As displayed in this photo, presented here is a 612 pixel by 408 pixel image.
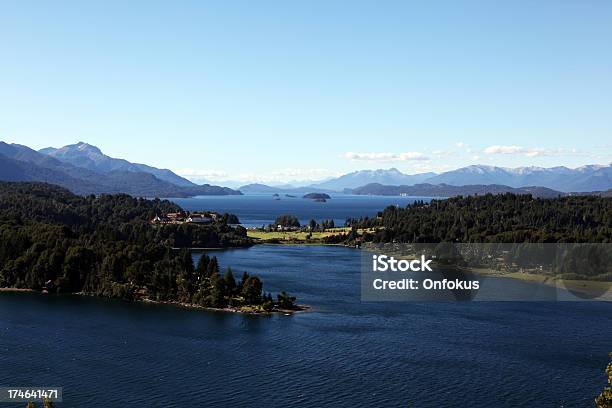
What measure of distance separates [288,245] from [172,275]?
88.7 m

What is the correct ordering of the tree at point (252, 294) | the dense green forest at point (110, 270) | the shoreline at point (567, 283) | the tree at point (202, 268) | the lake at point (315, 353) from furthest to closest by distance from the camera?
1. the shoreline at point (567, 283)
2. the tree at point (202, 268)
3. the dense green forest at point (110, 270)
4. the tree at point (252, 294)
5. the lake at point (315, 353)

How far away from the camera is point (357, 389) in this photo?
176 ft

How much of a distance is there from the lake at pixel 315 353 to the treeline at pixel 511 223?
5933 cm

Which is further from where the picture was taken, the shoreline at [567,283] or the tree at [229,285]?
the shoreline at [567,283]

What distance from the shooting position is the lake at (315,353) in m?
52.5

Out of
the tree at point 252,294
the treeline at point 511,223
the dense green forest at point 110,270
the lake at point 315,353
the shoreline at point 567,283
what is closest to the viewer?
the lake at point 315,353

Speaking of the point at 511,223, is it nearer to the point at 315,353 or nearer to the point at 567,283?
the point at 567,283

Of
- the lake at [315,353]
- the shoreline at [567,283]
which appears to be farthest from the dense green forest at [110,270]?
the shoreline at [567,283]

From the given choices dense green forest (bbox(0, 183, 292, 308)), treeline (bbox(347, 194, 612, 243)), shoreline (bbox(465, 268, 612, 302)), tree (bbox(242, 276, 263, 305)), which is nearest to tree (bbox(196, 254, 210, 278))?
dense green forest (bbox(0, 183, 292, 308))

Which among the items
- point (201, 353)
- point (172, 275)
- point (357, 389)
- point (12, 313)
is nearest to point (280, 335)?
point (201, 353)

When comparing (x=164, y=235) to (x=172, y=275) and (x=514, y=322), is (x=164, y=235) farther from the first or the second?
(x=514, y=322)

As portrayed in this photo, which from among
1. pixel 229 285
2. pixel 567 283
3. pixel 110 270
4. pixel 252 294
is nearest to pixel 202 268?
pixel 229 285

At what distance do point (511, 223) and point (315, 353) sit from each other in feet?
388

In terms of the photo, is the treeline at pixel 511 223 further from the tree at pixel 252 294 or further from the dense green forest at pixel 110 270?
the dense green forest at pixel 110 270
